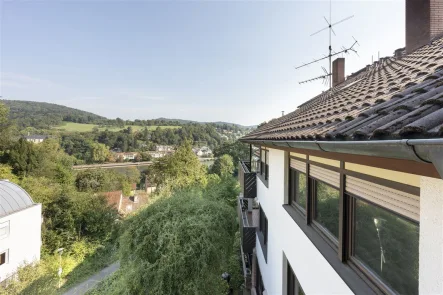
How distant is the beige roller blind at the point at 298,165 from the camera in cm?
424

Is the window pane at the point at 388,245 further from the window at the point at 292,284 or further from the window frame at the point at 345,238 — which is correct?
the window at the point at 292,284

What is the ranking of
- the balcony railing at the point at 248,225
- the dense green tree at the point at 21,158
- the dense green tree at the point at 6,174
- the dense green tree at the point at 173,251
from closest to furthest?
the dense green tree at the point at 173,251 → the balcony railing at the point at 248,225 → the dense green tree at the point at 6,174 → the dense green tree at the point at 21,158

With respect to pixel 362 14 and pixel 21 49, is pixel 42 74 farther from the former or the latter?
pixel 362 14

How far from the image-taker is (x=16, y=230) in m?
15.8

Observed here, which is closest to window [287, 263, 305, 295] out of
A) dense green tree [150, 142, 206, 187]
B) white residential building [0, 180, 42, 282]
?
white residential building [0, 180, 42, 282]

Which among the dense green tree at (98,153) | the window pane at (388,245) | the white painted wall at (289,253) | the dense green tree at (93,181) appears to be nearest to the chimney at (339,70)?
the white painted wall at (289,253)

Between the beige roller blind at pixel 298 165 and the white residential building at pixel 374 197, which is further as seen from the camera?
the beige roller blind at pixel 298 165

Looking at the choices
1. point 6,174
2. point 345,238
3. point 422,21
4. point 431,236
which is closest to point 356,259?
point 345,238

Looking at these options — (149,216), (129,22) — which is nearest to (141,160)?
(129,22)

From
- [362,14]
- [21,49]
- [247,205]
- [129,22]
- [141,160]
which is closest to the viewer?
[362,14]

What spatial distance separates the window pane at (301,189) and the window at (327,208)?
50cm

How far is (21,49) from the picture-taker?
71.0ft

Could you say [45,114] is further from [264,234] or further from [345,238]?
[345,238]

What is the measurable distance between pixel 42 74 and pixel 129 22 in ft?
86.6
